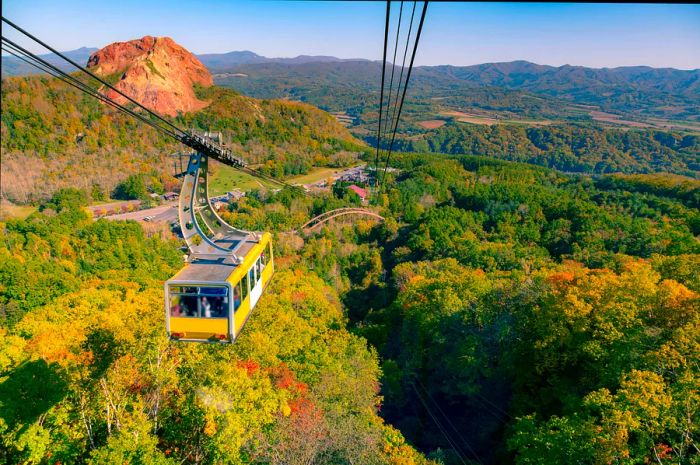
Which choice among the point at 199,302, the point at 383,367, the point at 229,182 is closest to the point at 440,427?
the point at 383,367

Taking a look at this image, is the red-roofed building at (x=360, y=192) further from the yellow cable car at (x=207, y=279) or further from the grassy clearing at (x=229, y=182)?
the yellow cable car at (x=207, y=279)

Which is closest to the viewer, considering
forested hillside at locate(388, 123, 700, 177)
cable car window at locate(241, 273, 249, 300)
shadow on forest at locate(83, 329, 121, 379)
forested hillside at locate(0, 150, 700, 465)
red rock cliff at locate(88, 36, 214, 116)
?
cable car window at locate(241, 273, 249, 300)

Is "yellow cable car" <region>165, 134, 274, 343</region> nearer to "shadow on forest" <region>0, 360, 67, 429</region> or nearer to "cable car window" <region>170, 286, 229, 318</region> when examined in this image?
"cable car window" <region>170, 286, 229, 318</region>

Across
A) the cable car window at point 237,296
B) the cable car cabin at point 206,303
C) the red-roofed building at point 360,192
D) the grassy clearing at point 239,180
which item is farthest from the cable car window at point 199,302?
the grassy clearing at point 239,180

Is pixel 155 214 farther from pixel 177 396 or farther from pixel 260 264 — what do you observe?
pixel 260 264

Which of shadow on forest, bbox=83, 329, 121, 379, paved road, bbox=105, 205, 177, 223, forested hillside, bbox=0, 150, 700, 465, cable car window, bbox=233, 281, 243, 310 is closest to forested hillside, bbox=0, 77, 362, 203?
paved road, bbox=105, 205, 177, 223

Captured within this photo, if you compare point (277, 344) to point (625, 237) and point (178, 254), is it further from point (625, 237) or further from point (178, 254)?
point (625, 237)
